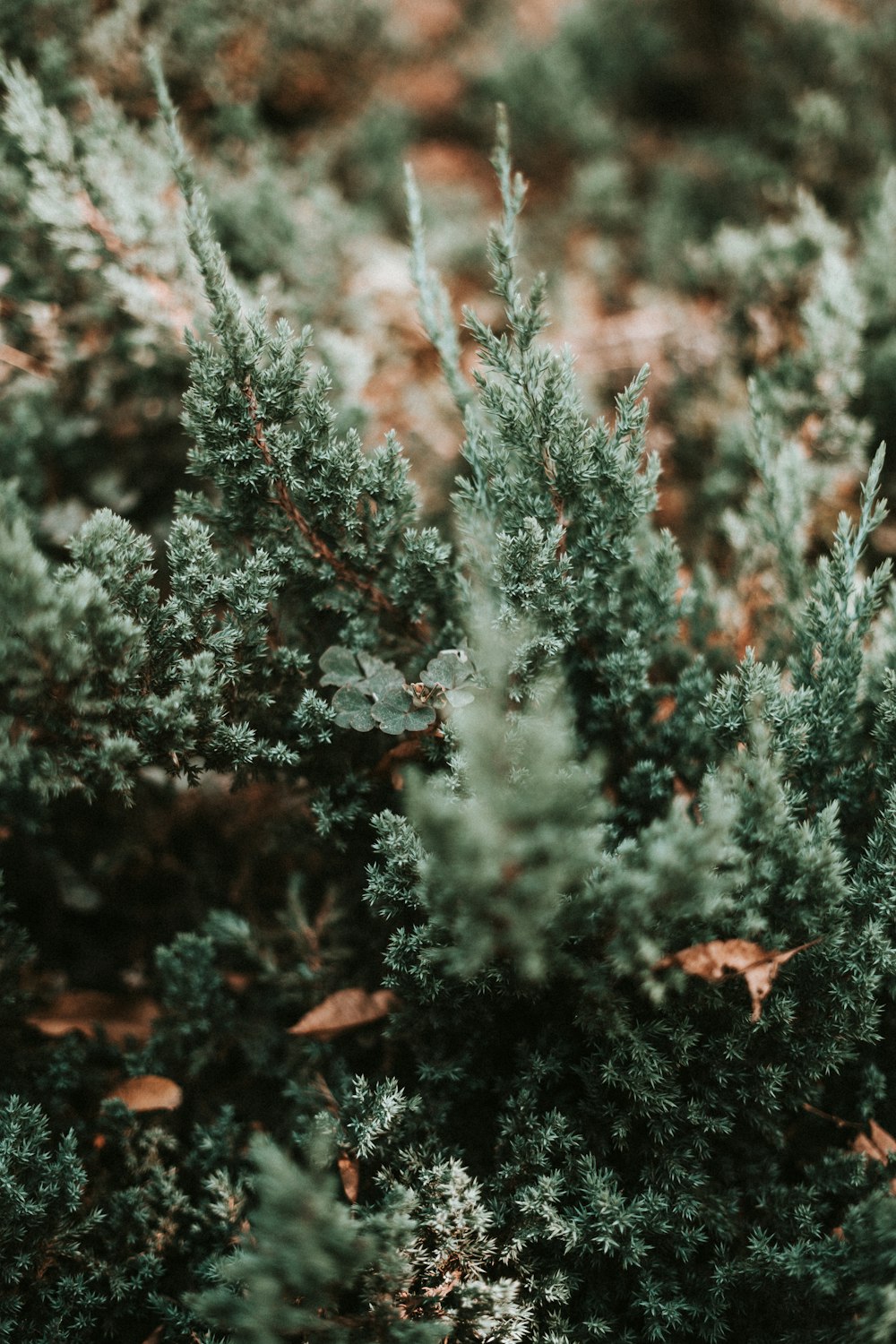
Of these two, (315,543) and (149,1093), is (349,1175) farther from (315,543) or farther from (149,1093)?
(315,543)

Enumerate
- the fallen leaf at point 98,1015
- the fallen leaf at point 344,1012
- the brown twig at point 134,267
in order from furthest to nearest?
1. the brown twig at point 134,267
2. the fallen leaf at point 98,1015
3. the fallen leaf at point 344,1012

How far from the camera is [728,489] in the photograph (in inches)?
95.2

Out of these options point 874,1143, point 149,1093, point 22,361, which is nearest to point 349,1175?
point 149,1093

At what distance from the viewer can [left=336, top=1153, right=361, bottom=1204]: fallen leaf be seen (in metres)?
1.54

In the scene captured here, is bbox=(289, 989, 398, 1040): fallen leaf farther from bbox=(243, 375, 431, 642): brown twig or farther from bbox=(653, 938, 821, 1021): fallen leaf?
bbox=(243, 375, 431, 642): brown twig

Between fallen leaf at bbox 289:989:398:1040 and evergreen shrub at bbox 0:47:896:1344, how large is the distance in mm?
11

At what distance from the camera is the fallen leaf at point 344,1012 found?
5.90ft

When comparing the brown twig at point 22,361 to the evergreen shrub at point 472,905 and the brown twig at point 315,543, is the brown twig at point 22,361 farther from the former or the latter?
the brown twig at point 315,543

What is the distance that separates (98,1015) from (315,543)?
4.43ft

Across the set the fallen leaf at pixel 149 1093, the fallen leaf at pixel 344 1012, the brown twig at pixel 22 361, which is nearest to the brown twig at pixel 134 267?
the brown twig at pixel 22 361

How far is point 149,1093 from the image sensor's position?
184cm

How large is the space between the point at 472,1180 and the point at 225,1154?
1.91ft

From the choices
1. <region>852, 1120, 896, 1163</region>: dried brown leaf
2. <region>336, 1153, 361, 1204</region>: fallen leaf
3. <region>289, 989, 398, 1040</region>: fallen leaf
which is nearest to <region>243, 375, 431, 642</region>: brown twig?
<region>289, 989, 398, 1040</region>: fallen leaf

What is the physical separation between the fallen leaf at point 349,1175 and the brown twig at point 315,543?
41.9 inches
